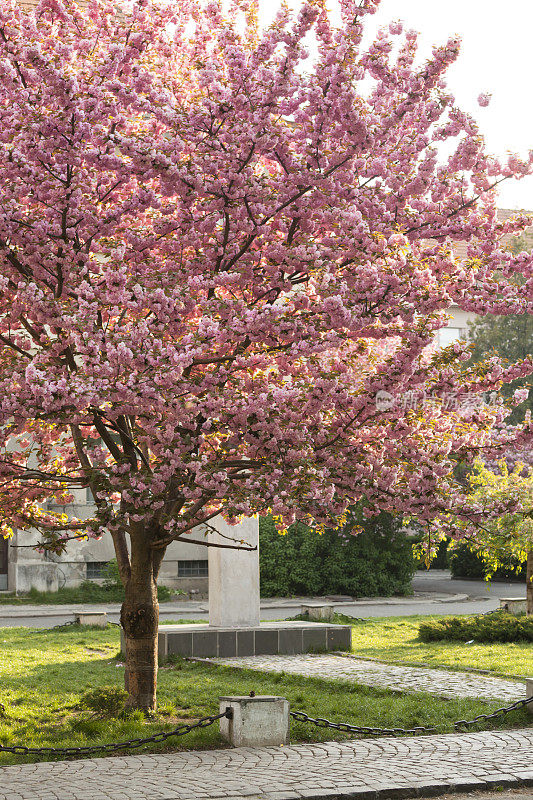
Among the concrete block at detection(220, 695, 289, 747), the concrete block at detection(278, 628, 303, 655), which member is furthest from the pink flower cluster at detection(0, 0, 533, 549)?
the concrete block at detection(278, 628, 303, 655)

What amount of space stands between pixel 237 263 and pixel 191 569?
20.2 metres

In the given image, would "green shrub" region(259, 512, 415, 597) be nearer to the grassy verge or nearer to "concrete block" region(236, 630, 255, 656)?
"concrete block" region(236, 630, 255, 656)

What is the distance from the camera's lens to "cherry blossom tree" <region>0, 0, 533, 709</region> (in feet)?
27.2

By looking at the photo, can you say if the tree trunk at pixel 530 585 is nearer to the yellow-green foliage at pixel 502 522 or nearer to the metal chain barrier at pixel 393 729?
the yellow-green foliage at pixel 502 522

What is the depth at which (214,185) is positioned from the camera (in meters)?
8.74

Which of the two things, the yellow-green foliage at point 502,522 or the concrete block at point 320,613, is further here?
the concrete block at point 320,613

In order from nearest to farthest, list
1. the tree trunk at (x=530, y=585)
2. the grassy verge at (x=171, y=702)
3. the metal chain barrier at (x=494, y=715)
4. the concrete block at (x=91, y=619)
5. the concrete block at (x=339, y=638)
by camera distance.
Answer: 1. the grassy verge at (x=171, y=702)
2. the metal chain barrier at (x=494, y=715)
3. the concrete block at (x=339, y=638)
4. the tree trunk at (x=530, y=585)
5. the concrete block at (x=91, y=619)

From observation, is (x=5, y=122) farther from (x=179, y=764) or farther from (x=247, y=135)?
(x=179, y=764)

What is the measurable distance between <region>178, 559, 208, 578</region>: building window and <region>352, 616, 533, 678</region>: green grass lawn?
9.87 metres

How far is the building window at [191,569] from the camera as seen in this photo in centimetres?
2806

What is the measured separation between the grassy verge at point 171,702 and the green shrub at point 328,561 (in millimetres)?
13203

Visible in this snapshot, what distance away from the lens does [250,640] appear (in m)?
15.1

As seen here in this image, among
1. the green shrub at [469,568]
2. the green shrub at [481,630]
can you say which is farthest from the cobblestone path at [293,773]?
the green shrub at [469,568]

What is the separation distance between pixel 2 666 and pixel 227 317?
7605mm
